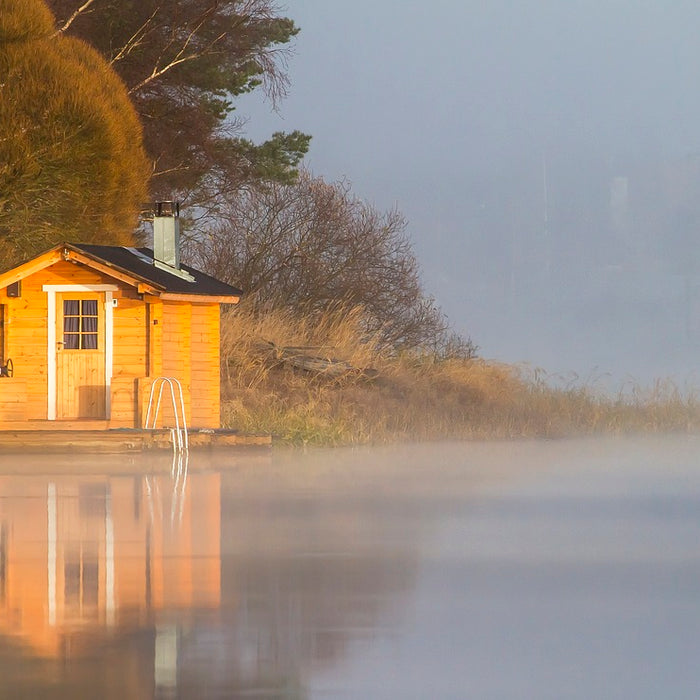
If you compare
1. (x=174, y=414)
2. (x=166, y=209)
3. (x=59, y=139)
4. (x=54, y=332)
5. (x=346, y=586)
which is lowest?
(x=346, y=586)

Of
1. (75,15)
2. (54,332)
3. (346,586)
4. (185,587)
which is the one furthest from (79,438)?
(346,586)

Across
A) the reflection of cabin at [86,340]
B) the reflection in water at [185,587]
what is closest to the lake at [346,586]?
the reflection in water at [185,587]

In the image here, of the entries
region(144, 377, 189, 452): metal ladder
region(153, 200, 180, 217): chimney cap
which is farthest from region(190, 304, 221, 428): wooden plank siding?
region(153, 200, 180, 217): chimney cap

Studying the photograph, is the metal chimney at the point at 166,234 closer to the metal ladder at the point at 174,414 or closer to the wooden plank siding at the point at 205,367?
the wooden plank siding at the point at 205,367

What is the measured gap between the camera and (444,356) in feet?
117

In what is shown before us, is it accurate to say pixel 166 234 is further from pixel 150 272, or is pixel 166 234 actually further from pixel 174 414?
pixel 174 414

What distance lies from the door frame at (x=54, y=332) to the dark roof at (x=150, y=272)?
54 centimetres

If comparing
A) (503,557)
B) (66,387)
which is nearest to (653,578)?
(503,557)

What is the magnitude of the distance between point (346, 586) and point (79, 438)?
13645 millimetres

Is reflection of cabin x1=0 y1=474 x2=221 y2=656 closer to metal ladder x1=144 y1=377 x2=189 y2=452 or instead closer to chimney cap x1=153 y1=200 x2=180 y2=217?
metal ladder x1=144 y1=377 x2=189 y2=452

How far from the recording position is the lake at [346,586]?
24.0ft

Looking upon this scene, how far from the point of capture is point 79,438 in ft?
76.8

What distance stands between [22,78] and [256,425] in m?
7.32

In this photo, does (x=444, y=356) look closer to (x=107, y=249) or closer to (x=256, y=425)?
(x=256, y=425)
